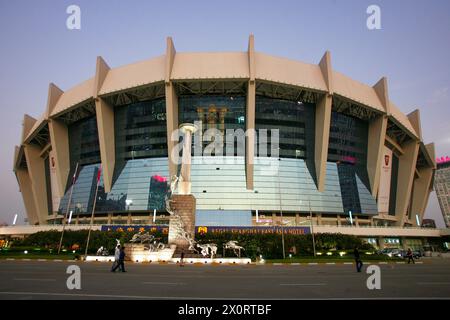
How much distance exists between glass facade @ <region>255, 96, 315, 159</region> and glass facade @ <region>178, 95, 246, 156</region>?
471cm

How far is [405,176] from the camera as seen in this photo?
69.0m

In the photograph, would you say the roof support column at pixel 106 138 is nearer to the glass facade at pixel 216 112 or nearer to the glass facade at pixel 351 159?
the glass facade at pixel 216 112

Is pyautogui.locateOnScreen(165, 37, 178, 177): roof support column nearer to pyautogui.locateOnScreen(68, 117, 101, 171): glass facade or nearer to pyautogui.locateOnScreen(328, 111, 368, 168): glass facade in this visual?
pyautogui.locateOnScreen(68, 117, 101, 171): glass facade

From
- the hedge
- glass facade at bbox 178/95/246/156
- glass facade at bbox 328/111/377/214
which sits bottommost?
the hedge

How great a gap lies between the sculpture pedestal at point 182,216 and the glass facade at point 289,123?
34762 millimetres

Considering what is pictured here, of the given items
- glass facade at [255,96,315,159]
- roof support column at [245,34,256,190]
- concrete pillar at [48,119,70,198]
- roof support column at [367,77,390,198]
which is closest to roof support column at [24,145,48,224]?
concrete pillar at [48,119,70,198]

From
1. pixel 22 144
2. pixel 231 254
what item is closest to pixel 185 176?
pixel 231 254

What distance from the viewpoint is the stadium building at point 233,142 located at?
2201 inches

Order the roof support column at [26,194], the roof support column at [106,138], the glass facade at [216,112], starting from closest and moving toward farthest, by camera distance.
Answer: the roof support column at [106,138] → the glass facade at [216,112] → the roof support column at [26,194]

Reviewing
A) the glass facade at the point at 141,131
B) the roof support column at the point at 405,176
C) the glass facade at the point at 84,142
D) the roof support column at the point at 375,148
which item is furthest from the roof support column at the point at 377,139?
the glass facade at the point at 84,142

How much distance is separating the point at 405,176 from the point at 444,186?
147 m

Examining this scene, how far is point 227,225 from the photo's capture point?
179 ft

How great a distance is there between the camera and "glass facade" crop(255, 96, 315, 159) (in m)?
62.7

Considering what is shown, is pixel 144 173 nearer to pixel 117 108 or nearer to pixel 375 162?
pixel 117 108
